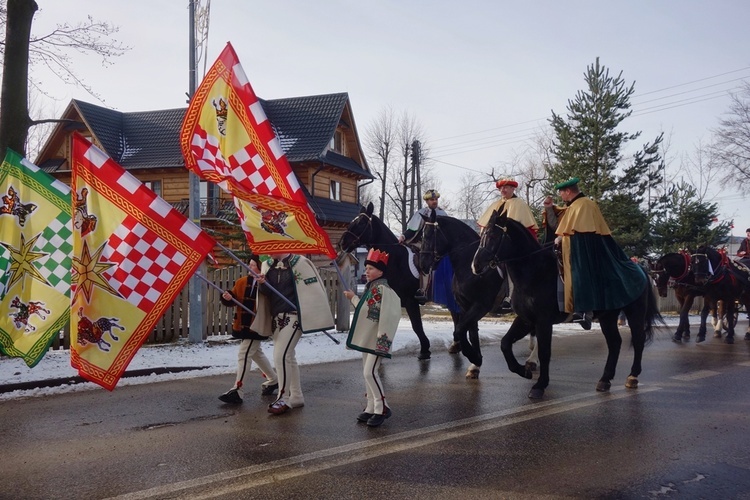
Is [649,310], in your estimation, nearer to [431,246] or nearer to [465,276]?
[465,276]

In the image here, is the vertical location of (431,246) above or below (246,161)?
below

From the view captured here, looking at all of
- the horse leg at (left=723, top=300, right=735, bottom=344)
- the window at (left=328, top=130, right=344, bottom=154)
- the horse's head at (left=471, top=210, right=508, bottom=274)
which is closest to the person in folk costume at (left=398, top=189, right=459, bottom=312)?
the horse's head at (left=471, top=210, right=508, bottom=274)

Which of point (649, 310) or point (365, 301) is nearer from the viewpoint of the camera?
point (365, 301)

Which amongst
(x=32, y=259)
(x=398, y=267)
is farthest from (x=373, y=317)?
(x=398, y=267)

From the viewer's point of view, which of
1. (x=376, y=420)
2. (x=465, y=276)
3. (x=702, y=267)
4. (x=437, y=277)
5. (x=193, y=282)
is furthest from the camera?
(x=702, y=267)

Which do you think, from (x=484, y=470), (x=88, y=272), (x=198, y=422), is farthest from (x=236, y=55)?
(x=484, y=470)

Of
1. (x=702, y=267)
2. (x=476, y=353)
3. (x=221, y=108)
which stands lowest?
(x=476, y=353)

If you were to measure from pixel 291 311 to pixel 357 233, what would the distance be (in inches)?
139

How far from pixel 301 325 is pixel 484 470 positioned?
2803mm

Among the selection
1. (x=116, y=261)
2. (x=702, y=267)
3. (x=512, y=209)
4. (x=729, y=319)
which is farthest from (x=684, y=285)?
(x=116, y=261)

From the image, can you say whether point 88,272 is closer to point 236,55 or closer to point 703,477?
point 236,55

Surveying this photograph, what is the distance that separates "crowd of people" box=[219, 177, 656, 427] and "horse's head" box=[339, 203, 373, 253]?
2.46 meters

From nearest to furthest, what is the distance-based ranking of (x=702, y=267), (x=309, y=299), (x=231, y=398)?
(x=309, y=299), (x=231, y=398), (x=702, y=267)

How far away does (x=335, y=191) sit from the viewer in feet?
101
